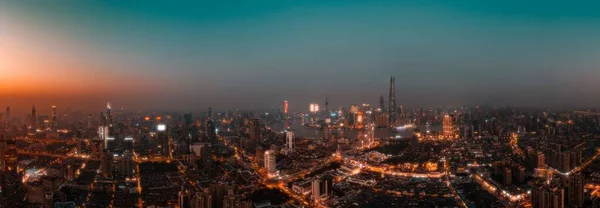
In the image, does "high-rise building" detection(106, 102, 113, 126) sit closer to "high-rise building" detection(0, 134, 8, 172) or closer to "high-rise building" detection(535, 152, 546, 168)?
"high-rise building" detection(0, 134, 8, 172)

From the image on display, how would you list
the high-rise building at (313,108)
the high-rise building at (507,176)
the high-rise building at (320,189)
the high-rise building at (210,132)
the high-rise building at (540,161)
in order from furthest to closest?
the high-rise building at (313,108), the high-rise building at (210,132), the high-rise building at (540,161), the high-rise building at (507,176), the high-rise building at (320,189)

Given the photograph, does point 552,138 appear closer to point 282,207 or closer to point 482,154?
point 482,154

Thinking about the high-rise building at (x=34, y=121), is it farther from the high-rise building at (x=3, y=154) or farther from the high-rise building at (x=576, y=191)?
the high-rise building at (x=576, y=191)

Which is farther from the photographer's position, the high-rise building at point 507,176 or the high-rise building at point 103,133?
the high-rise building at point 103,133

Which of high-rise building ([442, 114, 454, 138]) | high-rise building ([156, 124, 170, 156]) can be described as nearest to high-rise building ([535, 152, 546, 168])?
high-rise building ([442, 114, 454, 138])

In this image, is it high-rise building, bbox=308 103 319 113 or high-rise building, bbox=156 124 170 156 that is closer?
high-rise building, bbox=156 124 170 156

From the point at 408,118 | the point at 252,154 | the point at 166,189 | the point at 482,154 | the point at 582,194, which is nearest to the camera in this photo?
the point at 582,194

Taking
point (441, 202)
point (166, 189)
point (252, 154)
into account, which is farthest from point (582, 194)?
point (252, 154)

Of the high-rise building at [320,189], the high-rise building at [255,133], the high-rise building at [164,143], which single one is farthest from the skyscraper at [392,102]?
the high-rise building at [320,189]

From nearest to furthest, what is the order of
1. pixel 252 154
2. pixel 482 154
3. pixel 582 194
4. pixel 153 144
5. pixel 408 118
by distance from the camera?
1. pixel 582 194
2. pixel 482 154
3. pixel 252 154
4. pixel 153 144
5. pixel 408 118

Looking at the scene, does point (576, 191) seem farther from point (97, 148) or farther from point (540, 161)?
point (97, 148)

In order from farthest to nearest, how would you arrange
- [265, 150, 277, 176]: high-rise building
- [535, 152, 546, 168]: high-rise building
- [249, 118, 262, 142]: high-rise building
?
[249, 118, 262, 142]: high-rise building < [265, 150, 277, 176]: high-rise building < [535, 152, 546, 168]: high-rise building
